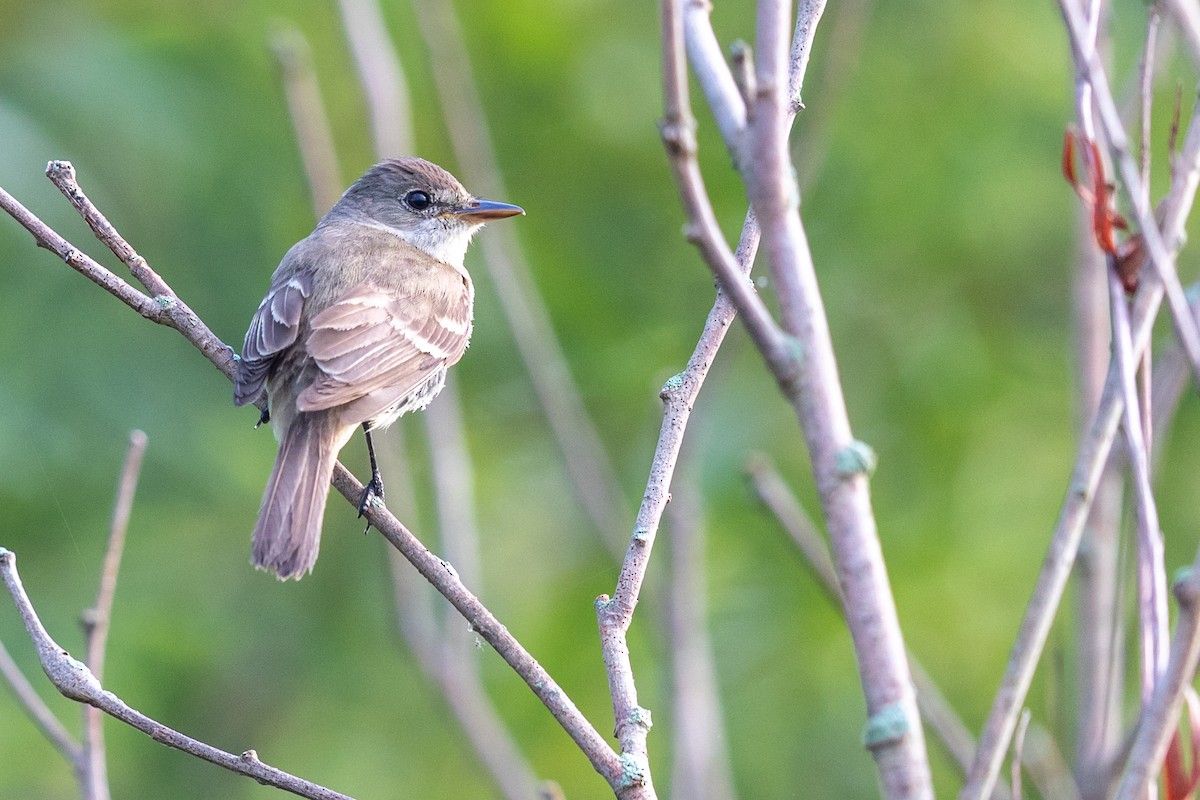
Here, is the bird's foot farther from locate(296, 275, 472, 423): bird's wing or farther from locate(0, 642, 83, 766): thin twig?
locate(0, 642, 83, 766): thin twig

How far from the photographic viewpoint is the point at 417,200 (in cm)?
540

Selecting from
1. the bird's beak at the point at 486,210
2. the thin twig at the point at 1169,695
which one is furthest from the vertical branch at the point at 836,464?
the bird's beak at the point at 486,210

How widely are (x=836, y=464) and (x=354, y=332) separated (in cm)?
287

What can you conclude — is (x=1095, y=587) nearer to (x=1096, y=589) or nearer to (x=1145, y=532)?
(x=1096, y=589)

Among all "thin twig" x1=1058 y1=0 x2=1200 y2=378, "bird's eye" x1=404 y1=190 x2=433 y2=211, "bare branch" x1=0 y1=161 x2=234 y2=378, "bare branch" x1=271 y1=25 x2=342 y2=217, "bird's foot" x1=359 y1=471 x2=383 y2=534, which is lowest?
"thin twig" x1=1058 y1=0 x2=1200 y2=378

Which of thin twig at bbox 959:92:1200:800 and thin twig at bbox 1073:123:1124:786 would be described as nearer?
thin twig at bbox 959:92:1200:800

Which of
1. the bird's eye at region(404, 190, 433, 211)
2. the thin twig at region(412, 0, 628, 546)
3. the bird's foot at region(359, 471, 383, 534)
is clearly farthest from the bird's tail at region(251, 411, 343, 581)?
the bird's eye at region(404, 190, 433, 211)

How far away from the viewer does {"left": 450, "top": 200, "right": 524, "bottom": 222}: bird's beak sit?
4.78 metres

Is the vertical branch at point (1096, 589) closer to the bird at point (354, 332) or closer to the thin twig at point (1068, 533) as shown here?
the thin twig at point (1068, 533)

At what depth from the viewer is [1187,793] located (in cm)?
182

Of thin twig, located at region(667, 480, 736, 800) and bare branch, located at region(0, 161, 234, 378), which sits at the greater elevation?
bare branch, located at region(0, 161, 234, 378)

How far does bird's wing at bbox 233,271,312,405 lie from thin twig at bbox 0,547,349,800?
55.5 inches

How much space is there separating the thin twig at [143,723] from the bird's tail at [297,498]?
3.06 ft

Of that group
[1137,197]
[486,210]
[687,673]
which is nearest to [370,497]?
[687,673]
